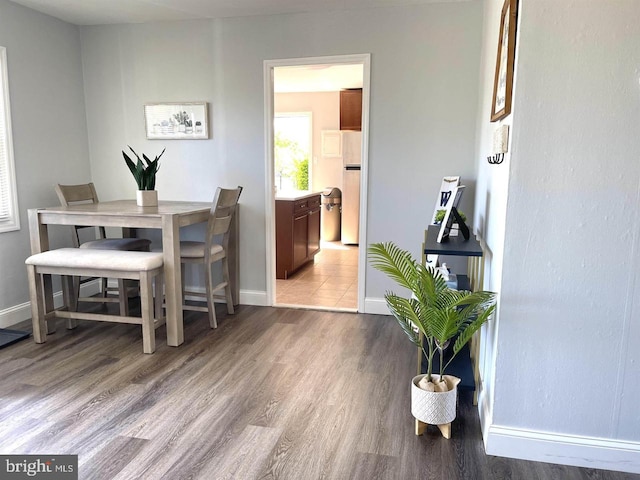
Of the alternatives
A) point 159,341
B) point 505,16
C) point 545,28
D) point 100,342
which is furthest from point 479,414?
point 100,342

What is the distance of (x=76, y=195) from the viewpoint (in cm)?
367

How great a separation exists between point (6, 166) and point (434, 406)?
332cm

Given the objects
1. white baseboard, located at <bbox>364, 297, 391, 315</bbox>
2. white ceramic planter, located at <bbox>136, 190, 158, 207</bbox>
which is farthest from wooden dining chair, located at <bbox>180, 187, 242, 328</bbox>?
white baseboard, located at <bbox>364, 297, 391, 315</bbox>

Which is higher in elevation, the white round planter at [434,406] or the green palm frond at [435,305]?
the green palm frond at [435,305]

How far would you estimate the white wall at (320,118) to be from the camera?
24.0 ft

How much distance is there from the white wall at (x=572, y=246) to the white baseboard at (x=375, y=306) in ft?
6.04

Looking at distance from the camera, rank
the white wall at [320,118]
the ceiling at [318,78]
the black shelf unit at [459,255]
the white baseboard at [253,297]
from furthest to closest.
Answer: the white wall at [320,118] → the ceiling at [318,78] → the white baseboard at [253,297] → the black shelf unit at [459,255]

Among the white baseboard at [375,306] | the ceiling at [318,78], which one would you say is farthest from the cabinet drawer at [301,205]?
the white baseboard at [375,306]

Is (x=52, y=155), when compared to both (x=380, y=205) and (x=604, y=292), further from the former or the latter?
(x=604, y=292)

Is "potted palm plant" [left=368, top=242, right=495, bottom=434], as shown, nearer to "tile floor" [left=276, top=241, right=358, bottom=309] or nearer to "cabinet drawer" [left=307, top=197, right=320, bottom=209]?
"tile floor" [left=276, top=241, right=358, bottom=309]

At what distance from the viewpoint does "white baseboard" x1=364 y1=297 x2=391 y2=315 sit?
3.77 metres

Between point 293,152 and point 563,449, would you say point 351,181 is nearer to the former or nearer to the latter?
point 293,152

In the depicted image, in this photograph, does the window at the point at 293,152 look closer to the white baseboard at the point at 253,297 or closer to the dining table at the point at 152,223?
the white baseboard at the point at 253,297

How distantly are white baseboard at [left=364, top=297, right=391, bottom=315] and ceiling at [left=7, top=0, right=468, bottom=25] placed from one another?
2192mm
